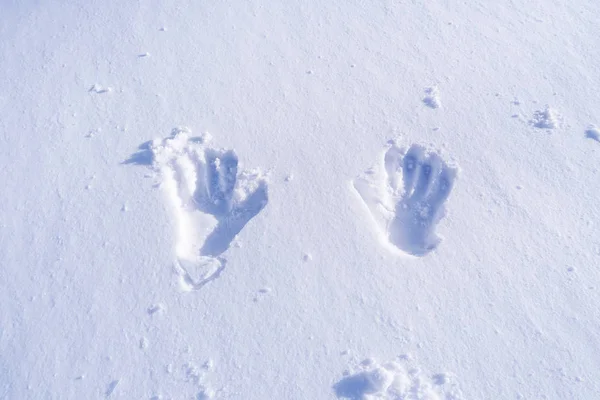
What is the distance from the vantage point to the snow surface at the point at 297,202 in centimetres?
175

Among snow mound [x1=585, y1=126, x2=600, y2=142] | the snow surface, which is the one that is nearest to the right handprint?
the snow surface

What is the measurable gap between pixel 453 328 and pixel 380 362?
31 cm

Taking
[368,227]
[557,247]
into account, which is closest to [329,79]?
[368,227]

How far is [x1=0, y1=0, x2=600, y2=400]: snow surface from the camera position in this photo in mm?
1750

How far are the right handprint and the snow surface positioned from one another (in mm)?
11

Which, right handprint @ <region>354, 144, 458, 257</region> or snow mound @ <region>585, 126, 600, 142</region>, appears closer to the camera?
right handprint @ <region>354, 144, 458, 257</region>

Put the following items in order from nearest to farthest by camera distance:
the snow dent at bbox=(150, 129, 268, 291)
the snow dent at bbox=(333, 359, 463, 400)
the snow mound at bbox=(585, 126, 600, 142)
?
the snow dent at bbox=(333, 359, 463, 400), the snow dent at bbox=(150, 129, 268, 291), the snow mound at bbox=(585, 126, 600, 142)

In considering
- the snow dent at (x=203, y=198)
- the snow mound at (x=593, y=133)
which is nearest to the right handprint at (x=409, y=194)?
the snow dent at (x=203, y=198)

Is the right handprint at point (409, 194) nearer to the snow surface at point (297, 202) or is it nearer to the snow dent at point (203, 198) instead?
the snow surface at point (297, 202)

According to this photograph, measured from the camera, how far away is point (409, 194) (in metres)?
2.13

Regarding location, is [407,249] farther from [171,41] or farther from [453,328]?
[171,41]

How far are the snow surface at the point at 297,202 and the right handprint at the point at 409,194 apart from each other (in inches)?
0.4

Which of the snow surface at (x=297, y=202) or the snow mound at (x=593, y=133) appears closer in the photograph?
the snow surface at (x=297, y=202)

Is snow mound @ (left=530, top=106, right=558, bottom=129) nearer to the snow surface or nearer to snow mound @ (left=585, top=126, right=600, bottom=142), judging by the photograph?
the snow surface
